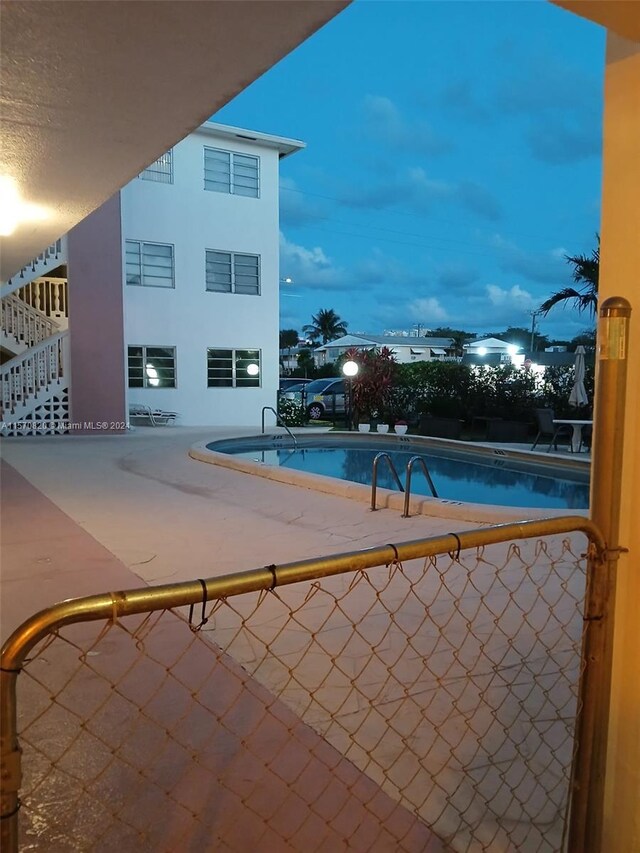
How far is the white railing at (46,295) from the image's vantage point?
15.8m

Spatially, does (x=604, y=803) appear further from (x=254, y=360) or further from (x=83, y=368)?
(x=254, y=360)

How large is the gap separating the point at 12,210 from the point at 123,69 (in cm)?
391

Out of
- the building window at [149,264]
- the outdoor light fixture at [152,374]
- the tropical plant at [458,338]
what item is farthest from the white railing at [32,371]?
the tropical plant at [458,338]

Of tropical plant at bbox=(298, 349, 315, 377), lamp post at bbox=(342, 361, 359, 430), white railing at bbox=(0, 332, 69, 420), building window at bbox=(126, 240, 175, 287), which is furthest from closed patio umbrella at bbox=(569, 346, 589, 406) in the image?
tropical plant at bbox=(298, 349, 315, 377)

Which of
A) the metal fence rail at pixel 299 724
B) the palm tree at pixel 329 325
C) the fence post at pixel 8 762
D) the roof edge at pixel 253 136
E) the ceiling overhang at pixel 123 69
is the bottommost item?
the metal fence rail at pixel 299 724

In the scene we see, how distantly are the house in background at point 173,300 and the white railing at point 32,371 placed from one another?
4cm

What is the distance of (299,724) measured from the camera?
291 cm

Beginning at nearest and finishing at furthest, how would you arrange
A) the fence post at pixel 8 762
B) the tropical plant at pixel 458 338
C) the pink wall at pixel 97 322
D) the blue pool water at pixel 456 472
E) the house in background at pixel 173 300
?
the fence post at pixel 8 762 < the blue pool water at pixel 456 472 < the pink wall at pixel 97 322 < the house in background at pixel 173 300 < the tropical plant at pixel 458 338

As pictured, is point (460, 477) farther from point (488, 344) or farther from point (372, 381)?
point (488, 344)

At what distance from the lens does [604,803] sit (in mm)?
1972

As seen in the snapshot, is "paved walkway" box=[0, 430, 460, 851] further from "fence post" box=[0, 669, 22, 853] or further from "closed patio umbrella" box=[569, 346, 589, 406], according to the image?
"closed patio umbrella" box=[569, 346, 589, 406]

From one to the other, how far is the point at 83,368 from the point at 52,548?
10454mm

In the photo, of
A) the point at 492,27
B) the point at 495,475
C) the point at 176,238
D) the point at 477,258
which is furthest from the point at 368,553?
the point at 477,258

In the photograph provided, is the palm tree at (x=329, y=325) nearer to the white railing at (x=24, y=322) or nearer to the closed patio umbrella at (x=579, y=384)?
the white railing at (x=24, y=322)
